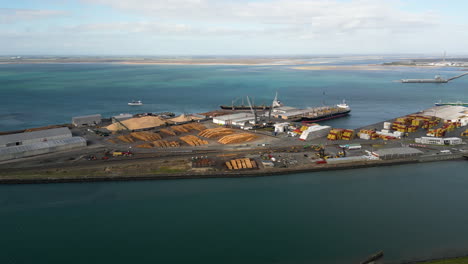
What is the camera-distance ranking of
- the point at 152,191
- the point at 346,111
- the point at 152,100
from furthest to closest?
the point at 152,100 → the point at 346,111 → the point at 152,191

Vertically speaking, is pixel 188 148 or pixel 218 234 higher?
pixel 188 148

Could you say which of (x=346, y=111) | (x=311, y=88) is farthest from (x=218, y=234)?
(x=311, y=88)

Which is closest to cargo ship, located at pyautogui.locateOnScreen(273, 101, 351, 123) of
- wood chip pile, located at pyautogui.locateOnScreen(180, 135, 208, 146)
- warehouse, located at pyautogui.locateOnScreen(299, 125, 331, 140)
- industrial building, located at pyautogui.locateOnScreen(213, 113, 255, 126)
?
industrial building, located at pyautogui.locateOnScreen(213, 113, 255, 126)

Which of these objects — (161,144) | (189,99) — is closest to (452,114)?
(161,144)

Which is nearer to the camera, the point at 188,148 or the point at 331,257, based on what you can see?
the point at 331,257

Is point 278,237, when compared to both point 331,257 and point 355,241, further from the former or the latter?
point 355,241

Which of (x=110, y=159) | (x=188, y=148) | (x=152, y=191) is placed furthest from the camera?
(x=188, y=148)
